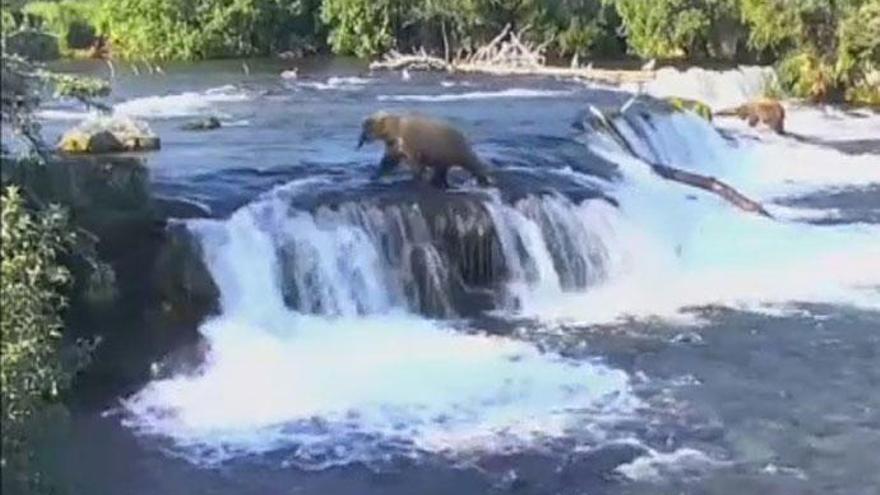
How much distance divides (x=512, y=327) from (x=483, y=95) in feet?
52.9

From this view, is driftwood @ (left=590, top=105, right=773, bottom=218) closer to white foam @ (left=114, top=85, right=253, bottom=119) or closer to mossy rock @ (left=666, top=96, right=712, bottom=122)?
mossy rock @ (left=666, top=96, right=712, bottom=122)

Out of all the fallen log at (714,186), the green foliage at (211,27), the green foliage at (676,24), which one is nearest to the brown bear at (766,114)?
the fallen log at (714,186)

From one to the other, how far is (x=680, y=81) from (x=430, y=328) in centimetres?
2017

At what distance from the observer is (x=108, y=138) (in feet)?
67.1

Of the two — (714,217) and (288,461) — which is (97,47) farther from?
(288,461)

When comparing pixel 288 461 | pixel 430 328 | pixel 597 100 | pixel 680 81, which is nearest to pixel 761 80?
pixel 680 81

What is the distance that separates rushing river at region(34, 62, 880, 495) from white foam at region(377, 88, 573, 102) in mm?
5295

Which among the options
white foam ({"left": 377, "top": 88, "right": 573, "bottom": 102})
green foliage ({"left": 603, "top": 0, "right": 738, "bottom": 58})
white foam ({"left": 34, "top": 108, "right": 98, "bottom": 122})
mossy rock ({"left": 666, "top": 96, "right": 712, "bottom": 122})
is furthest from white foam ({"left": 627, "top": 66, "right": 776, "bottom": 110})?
white foam ({"left": 34, "top": 108, "right": 98, "bottom": 122})

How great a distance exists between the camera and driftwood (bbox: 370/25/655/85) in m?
38.2

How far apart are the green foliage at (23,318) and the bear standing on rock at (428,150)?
11937 millimetres

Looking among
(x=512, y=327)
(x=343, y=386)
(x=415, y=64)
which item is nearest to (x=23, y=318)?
(x=343, y=386)

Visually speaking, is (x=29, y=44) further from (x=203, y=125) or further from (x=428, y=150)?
(x=203, y=125)

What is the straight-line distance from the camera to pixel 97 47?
1960 inches

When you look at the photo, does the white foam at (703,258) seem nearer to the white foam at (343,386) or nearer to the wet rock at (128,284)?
the white foam at (343,386)
